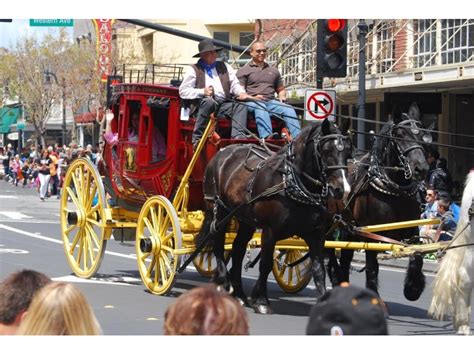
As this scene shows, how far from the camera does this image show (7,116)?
238 feet

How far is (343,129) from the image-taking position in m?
10.9

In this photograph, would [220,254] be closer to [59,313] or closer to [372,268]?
[372,268]

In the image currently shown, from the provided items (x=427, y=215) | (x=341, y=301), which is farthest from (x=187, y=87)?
(x=341, y=301)

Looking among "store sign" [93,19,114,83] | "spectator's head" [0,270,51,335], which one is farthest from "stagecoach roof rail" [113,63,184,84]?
"store sign" [93,19,114,83]

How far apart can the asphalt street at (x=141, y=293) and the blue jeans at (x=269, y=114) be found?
2.03 m

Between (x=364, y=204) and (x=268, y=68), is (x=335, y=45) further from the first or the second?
(x=364, y=204)

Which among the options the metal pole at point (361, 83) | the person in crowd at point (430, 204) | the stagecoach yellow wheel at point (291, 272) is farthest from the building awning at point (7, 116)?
the stagecoach yellow wheel at point (291, 272)

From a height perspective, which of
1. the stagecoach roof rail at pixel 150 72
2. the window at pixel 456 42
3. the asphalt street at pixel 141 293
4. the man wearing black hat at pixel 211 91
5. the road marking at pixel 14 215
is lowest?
the asphalt street at pixel 141 293

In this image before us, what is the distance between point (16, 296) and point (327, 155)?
21.1ft

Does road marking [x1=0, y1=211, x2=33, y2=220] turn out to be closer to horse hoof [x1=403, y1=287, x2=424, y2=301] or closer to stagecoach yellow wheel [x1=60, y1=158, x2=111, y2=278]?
stagecoach yellow wheel [x1=60, y1=158, x2=111, y2=278]

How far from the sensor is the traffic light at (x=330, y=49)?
50.6ft

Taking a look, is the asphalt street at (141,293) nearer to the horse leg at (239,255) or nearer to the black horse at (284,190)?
the horse leg at (239,255)

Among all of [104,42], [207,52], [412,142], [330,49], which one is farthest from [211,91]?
[104,42]

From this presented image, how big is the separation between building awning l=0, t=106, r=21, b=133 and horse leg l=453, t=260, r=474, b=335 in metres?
59.8
